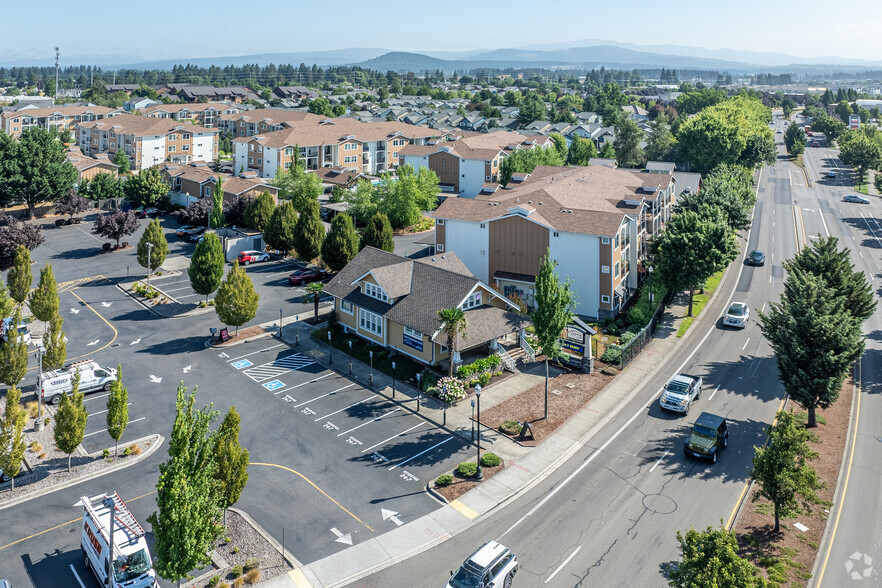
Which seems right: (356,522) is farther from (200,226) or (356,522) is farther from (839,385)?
(200,226)

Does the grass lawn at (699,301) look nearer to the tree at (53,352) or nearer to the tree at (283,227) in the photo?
the tree at (283,227)

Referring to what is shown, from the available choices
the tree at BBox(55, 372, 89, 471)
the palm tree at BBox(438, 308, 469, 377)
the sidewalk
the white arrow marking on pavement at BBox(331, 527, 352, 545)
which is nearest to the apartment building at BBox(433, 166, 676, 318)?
the sidewalk

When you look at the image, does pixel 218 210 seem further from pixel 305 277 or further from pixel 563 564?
pixel 563 564

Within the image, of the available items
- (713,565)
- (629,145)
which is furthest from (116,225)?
(629,145)

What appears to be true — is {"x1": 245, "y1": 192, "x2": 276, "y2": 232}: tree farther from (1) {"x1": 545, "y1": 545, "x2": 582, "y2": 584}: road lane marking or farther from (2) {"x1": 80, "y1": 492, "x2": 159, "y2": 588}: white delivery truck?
(1) {"x1": 545, "y1": 545, "x2": 582, "y2": 584}: road lane marking

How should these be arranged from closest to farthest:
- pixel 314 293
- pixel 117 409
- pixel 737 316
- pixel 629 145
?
Answer: pixel 117 409, pixel 314 293, pixel 737 316, pixel 629 145

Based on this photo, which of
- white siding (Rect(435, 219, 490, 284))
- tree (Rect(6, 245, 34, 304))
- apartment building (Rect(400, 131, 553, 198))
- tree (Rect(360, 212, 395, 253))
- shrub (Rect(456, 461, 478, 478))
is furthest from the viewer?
apartment building (Rect(400, 131, 553, 198))

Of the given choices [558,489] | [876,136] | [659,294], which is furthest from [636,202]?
[876,136]

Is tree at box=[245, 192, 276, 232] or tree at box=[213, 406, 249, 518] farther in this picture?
tree at box=[245, 192, 276, 232]
